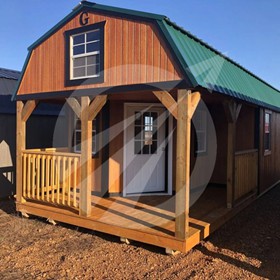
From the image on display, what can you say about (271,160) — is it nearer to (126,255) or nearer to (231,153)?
(231,153)

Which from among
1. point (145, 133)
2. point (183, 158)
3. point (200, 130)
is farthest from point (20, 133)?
point (200, 130)

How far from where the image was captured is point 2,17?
466 inches

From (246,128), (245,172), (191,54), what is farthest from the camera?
(246,128)

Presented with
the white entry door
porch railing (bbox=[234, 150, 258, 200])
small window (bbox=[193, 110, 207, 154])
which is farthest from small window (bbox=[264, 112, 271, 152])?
the white entry door

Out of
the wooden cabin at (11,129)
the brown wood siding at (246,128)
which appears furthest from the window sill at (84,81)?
the brown wood siding at (246,128)

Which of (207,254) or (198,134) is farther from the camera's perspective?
(198,134)

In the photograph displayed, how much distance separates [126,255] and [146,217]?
1.00 m

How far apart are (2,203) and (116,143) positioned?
136 inches

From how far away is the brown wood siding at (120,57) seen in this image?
16.1 ft

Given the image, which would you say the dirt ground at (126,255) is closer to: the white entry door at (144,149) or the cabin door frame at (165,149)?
the cabin door frame at (165,149)

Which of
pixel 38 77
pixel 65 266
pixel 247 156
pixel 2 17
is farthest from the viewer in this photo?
pixel 2 17

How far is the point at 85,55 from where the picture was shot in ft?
19.3

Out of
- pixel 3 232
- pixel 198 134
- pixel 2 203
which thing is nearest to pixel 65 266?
pixel 3 232

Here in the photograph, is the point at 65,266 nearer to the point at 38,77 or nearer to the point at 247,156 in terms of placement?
the point at 38,77
